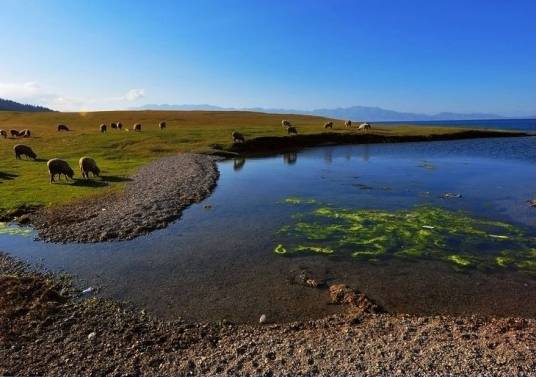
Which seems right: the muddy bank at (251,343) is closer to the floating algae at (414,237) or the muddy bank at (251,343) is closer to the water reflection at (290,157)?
the floating algae at (414,237)

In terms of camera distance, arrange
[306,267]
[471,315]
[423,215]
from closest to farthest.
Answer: [471,315] → [306,267] → [423,215]

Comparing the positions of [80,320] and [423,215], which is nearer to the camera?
[80,320]

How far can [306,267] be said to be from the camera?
1761 cm

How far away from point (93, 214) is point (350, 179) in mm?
23634

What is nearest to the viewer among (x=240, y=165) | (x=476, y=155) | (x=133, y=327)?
(x=133, y=327)

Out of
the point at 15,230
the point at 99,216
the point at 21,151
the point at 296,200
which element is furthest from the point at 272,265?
the point at 21,151

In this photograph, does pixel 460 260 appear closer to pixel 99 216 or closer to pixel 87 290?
pixel 87 290

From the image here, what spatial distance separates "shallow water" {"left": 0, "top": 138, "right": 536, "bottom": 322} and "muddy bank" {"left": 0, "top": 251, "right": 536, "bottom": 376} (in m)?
1.06

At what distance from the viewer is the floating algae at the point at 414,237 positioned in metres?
18.8

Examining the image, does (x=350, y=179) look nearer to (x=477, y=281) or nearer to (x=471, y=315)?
(x=477, y=281)

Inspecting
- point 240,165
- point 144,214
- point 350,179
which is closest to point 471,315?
point 144,214

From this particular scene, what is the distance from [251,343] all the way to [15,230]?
1732 cm

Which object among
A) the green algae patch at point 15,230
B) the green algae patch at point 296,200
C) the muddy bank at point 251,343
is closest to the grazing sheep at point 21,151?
the green algae patch at point 15,230

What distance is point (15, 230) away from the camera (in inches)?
888
